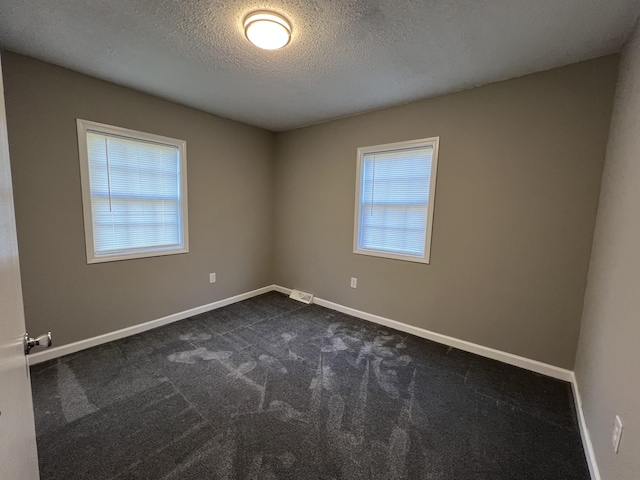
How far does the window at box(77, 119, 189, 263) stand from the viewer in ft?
8.12

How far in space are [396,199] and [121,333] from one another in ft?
10.4

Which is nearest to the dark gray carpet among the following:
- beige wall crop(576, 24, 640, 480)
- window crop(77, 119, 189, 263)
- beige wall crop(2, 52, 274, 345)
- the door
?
beige wall crop(576, 24, 640, 480)

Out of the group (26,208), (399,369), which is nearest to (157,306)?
(26,208)

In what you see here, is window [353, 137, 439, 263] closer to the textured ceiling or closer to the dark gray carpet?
the textured ceiling

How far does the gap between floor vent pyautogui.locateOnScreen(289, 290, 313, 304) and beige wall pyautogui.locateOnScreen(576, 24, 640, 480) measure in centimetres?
276

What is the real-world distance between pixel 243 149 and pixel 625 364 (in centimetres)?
383

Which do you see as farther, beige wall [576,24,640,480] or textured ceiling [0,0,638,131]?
textured ceiling [0,0,638,131]

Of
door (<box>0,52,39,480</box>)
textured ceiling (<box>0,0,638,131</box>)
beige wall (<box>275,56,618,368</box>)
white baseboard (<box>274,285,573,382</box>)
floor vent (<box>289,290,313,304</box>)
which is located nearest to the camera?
door (<box>0,52,39,480</box>)

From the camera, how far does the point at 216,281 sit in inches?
140

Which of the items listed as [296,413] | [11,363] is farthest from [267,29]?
[296,413]

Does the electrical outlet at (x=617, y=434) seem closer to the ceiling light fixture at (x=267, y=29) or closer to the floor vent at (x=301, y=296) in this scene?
the ceiling light fixture at (x=267, y=29)

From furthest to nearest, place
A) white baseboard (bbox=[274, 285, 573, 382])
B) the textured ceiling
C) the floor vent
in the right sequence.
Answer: the floor vent
white baseboard (bbox=[274, 285, 573, 382])
the textured ceiling

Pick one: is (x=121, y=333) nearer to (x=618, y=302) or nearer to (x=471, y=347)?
(x=471, y=347)

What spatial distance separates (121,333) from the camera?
8.98ft
